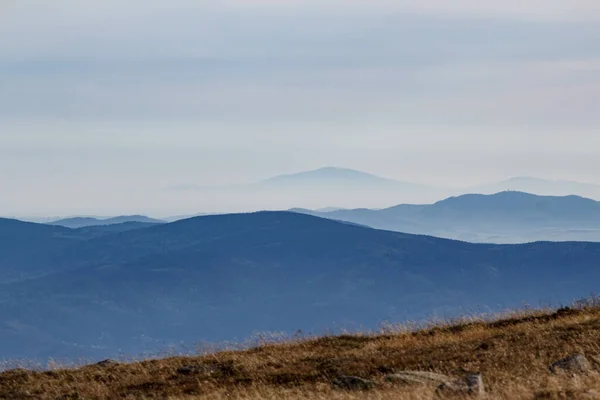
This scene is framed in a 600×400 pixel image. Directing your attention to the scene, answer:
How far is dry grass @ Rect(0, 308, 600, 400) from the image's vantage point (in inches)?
682

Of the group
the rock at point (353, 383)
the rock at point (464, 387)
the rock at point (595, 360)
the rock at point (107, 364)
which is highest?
the rock at point (595, 360)

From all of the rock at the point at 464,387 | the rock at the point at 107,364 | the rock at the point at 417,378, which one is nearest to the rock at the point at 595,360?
the rock at the point at 417,378

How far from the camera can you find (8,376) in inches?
928

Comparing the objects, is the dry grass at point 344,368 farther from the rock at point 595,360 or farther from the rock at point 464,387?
the rock at point 595,360

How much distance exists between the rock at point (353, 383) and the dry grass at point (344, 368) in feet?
0.67

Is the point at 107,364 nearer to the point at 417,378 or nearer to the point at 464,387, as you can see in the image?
the point at 417,378

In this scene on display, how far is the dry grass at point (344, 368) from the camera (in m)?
17.3

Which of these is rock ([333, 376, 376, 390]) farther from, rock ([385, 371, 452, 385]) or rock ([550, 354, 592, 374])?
rock ([550, 354, 592, 374])

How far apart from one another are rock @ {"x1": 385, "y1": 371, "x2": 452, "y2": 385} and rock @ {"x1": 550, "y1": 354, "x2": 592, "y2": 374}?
201 cm

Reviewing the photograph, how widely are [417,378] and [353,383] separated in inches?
47.7

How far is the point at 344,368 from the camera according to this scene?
2084 centimetres

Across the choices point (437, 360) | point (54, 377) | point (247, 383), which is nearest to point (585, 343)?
point (437, 360)

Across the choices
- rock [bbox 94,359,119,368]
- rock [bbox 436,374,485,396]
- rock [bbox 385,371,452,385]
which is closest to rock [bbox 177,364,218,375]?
rock [bbox 94,359,119,368]

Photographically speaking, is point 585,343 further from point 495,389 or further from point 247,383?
point 247,383
